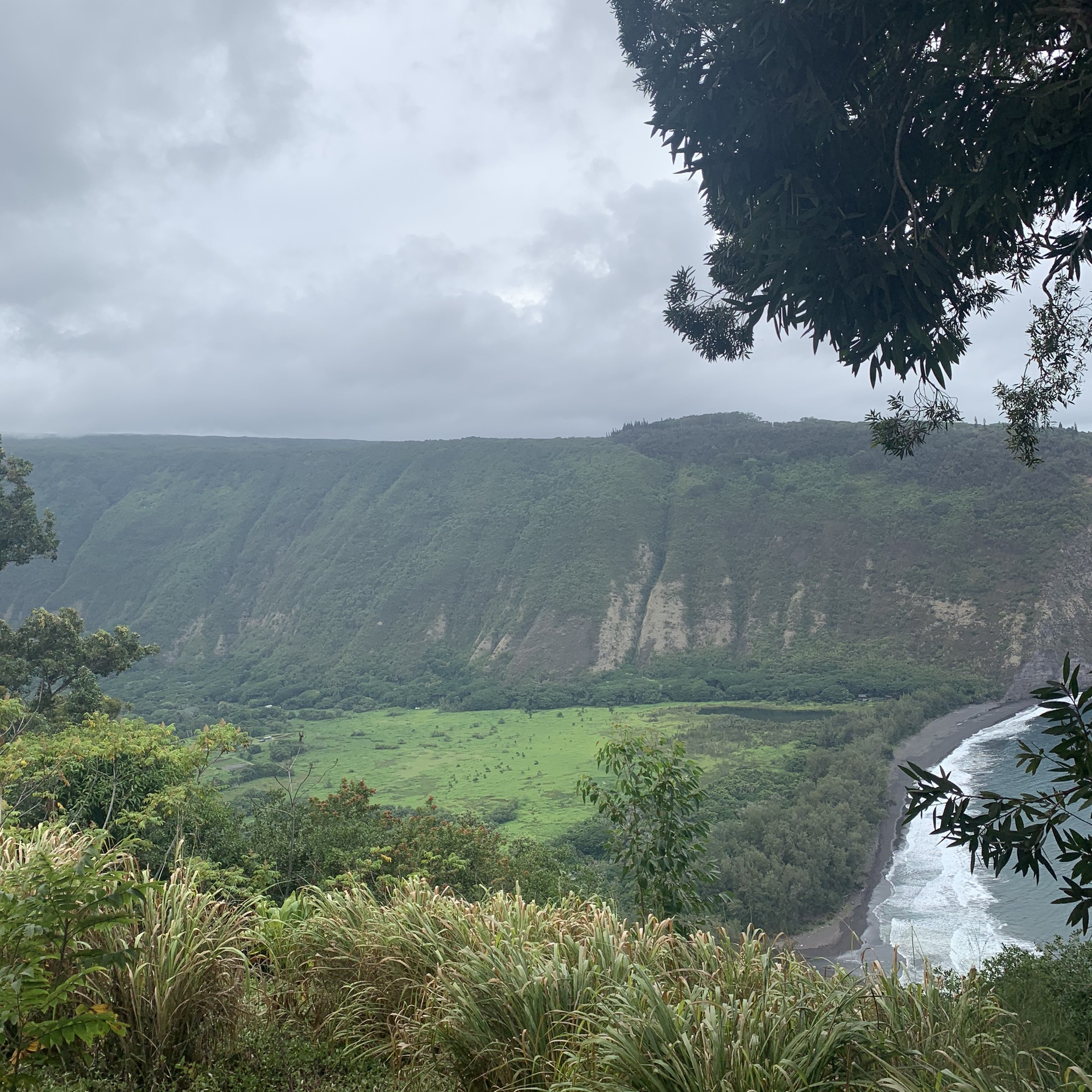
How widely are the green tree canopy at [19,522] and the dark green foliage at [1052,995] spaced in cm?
2153

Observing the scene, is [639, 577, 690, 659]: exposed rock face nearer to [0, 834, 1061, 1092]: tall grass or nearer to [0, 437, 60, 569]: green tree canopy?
[0, 437, 60, 569]: green tree canopy

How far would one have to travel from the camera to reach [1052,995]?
582 centimetres

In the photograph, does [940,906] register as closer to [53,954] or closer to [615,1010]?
[615,1010]

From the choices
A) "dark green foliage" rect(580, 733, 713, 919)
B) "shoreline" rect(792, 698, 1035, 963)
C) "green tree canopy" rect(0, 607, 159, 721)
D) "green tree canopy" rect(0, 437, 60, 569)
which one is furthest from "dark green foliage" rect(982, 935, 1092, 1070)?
"green tree canopy" rect(0, 437, 60, 569)

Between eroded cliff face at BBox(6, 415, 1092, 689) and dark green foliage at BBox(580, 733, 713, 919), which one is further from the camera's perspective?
eroded cliff face at BBox(6, 415, 1092, 689)

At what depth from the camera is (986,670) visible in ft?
181

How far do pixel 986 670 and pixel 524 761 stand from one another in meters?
32.6

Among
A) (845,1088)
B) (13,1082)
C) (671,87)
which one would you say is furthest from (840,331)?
(13,1082)

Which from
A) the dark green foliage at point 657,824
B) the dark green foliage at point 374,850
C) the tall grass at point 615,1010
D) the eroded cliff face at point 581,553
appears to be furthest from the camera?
the eroded cliff face at point 581,553

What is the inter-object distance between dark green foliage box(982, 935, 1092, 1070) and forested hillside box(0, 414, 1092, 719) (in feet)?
168

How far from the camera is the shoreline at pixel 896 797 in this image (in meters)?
23.9

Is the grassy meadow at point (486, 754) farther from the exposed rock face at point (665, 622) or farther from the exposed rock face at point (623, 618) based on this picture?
the exposed rock face at point (665, 622)

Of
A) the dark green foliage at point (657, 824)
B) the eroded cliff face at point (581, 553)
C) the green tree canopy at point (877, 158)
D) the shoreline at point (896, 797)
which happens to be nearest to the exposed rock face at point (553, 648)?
the eroded cliff face at point (581, 553)

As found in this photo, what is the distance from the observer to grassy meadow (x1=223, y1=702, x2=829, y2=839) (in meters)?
39.7
